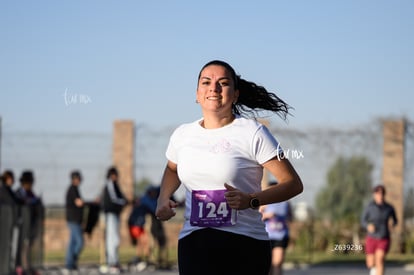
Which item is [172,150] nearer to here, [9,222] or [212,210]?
[212,210]

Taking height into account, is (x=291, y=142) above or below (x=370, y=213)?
above

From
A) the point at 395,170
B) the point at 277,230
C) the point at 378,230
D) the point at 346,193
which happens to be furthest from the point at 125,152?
the point at 277,230

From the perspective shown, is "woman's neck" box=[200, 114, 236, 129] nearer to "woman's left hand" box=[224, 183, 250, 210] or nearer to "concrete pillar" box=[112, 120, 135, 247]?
"woman's left hand" box=[224, 183, 250, 210]

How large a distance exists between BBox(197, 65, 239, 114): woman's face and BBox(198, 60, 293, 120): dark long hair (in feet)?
0.48

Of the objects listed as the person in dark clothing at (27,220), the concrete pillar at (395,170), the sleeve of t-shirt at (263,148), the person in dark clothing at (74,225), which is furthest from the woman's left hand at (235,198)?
the concrete pillar at (395,170)

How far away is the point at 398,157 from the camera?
81.4 feet

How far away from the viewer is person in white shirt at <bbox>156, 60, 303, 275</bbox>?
580 cm

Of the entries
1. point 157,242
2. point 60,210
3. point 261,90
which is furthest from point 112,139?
point 261,90

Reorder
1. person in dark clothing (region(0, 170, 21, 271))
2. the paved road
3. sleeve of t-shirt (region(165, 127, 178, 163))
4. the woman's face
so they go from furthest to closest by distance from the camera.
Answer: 1. the paved road
2. person in dark clothing (region(0, 170, 21, 271))
3. sleeve of t-shirt (region(165, 127, 178, 163))
4. the woman's face

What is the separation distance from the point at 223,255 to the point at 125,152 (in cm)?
1910

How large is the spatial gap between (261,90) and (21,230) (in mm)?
9338

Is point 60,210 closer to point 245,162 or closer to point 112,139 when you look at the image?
point 112,139

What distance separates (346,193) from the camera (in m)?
25.4

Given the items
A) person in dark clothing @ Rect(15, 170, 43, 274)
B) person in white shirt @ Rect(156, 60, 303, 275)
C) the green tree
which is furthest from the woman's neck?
the green tree
